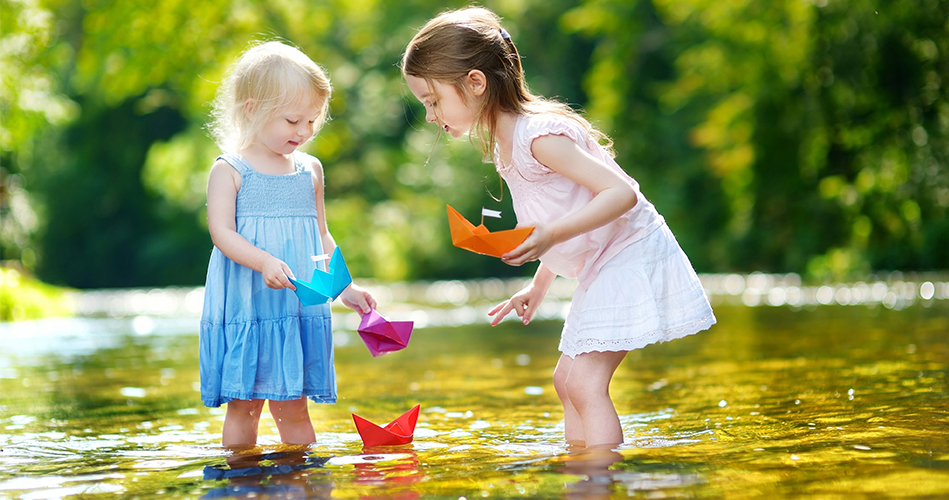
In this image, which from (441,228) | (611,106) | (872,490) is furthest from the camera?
(441,228)

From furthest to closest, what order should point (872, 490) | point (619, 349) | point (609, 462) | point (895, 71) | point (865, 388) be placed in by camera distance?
point (895, 71) < point (865, 388) < point (619, 349) < point (609, 462) < point (872, 490)

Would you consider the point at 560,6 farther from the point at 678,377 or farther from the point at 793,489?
the point at 793,489

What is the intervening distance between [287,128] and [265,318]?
624 millimetres

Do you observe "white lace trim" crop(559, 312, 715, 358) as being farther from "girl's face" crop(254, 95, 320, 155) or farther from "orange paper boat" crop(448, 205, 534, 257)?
"girl's face" crop(254, 95, 320, 155)

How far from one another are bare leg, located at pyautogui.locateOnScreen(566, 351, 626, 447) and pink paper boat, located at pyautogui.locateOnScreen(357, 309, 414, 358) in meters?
0.54

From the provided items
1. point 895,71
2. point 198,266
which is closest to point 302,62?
point 895,71

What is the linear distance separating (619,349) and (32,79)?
46.2 ft

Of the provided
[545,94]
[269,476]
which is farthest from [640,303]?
[545,94]

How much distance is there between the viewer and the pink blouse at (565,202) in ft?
10.4

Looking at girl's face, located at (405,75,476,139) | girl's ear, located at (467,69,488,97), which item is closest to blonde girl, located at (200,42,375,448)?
girl's face, located at (405,75,476,139)

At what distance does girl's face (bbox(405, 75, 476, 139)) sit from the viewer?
128 inches

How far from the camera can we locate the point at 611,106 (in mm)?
25922

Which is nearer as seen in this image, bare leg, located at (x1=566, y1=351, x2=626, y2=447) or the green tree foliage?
bare leg, located at (x1=566, y1=351, x2=626, y2=447)

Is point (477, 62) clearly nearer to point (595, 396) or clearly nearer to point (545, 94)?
point (595, 396)
